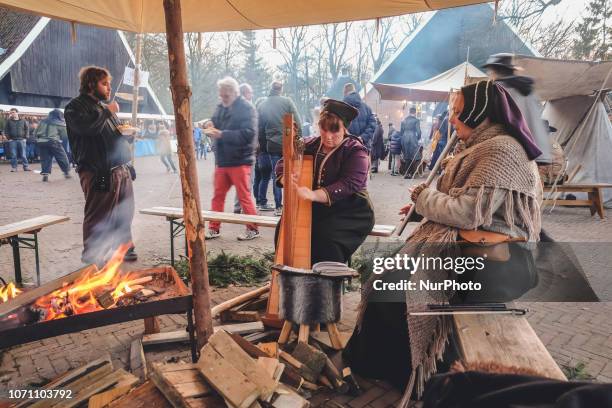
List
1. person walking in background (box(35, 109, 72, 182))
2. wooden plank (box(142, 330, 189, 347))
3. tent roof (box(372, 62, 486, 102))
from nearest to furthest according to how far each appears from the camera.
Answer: wooden plank (box(142, 330, 189, 347)) < tent roof (box(372, 62, 486, 102)) < person walking in background (box(35, 109, 72, 182))

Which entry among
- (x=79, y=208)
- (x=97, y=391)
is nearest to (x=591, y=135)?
(x=97, y=391)

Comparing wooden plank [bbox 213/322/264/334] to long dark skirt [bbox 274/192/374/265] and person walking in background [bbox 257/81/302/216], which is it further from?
person walking in background [bbox 257/81/302/216]

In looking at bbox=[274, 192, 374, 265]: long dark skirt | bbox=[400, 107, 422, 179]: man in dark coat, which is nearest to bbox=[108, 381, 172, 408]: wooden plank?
bbox=[274, 192, 374, 265]: long dark skirt

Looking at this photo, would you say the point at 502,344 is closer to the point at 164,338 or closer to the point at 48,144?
the point at 164,338

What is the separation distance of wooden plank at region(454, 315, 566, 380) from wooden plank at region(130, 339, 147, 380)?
6.92ft

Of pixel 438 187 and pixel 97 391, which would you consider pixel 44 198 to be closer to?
pixel 97 391

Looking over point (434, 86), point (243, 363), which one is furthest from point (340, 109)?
point (434, 86)

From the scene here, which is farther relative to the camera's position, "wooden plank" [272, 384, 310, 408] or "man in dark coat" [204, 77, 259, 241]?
"man in dark coat" [204, 77, 259, 241]

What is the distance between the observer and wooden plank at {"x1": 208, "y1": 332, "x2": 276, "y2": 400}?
212cm

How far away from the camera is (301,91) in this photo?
4072 cm

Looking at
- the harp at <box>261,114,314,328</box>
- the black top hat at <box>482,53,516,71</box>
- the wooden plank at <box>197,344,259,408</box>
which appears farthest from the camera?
the black top hat at <box>482,53,516,71</box>

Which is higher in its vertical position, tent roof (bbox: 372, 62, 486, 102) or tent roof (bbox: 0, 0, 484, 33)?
tent roof (bbox: 372, 62, 486, 102)

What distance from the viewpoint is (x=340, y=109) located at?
338 cm

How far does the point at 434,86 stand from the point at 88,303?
33.6 ft
